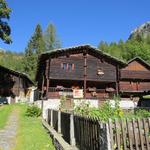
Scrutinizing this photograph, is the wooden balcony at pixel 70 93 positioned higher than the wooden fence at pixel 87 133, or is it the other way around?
the wooden balcony at pixel 70 93

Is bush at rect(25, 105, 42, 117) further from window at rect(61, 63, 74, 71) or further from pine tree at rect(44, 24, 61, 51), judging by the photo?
pine tree at rect(44, 24, 61, 51)

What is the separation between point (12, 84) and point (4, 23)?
24265mm

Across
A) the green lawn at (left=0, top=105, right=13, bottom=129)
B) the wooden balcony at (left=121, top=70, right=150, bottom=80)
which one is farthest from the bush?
the wooden balcony at (left=121, top=70, right=150, bottom=80)

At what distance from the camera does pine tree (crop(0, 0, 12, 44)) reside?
1565 inches

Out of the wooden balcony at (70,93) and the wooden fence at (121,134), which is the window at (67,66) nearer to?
the wooden balcony at (70,93)

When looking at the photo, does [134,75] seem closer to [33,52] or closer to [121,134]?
[33,52]

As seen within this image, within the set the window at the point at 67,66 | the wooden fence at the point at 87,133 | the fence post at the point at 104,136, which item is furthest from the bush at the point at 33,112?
the fence post at the point at 104,136

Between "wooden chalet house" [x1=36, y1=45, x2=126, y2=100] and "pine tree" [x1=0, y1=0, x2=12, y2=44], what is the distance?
202 inches

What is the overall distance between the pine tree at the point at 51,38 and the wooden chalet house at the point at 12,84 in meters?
18.5

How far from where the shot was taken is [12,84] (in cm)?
6322

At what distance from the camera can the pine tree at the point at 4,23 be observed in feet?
130

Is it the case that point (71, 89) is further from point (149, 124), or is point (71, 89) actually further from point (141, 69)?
point (149, 124)

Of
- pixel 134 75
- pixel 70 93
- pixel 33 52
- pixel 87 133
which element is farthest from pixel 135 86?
pixel 87 133

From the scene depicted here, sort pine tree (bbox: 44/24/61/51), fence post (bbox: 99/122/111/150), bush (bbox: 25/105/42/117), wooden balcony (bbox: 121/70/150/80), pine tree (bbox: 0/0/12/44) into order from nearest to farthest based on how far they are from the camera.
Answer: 1. fence post (bbox: 99/122/111/150)
2. bush (bbox: 25/105/42/117)
3. pine tree (bbox: 0/0/12/44)
4. wooden balcony (bbox: 121/70/150/80)
5. pine tree (bbox: 44/24/61/51)
